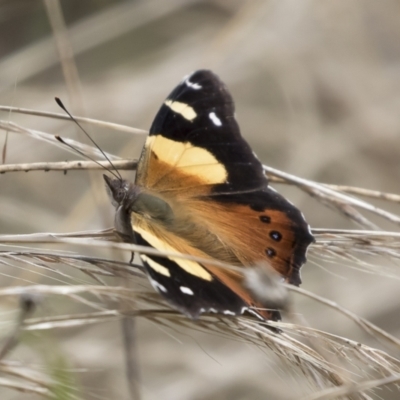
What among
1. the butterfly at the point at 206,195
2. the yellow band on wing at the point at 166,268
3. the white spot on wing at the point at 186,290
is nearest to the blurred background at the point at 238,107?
the butterfly at the point at 206,195

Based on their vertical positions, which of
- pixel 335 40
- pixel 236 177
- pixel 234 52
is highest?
pixel 335 40

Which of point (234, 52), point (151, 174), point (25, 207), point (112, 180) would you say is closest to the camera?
point (112, 180)

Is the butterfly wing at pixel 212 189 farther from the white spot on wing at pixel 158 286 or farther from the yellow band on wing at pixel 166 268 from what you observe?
the white spot on wing at pixel 158 286

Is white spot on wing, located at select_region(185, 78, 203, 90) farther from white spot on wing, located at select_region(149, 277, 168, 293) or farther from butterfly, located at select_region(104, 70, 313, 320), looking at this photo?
white spot on wing, located at select_region(149, 277, 168, 293)

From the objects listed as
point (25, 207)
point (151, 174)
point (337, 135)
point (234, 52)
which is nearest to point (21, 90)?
point (25, 207)

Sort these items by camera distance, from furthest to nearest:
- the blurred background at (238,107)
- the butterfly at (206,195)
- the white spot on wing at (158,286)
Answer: the blurred background at (238,107), the butterfly at (206,195), the white spot on wing at (158,286)

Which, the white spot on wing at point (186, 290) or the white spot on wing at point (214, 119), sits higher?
the white spot on wing at point (214, 119)

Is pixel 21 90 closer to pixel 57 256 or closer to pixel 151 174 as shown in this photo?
pixel 151 174

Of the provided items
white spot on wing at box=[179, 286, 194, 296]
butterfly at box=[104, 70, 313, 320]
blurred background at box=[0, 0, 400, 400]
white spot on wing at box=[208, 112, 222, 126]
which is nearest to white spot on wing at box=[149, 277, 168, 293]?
white spot on wing at box=[179, 286, 194, 296]
